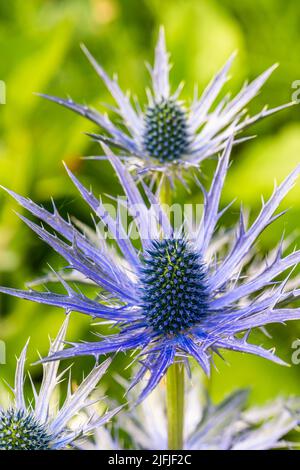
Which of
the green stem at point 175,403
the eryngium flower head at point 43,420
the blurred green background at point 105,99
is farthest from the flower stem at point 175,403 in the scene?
the blurred green background at point 105,99

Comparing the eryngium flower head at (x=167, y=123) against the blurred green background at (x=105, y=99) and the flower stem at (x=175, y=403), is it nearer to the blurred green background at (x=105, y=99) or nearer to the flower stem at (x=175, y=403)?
the flower stem at (x=175, y=403)

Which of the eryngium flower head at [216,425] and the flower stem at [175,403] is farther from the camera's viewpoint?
the eryngium flower head at [216,425]

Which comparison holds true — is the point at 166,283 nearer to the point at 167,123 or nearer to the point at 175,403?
the point at 175,403


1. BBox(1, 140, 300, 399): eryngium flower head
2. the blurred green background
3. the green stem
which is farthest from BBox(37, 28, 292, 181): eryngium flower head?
the blurred green background

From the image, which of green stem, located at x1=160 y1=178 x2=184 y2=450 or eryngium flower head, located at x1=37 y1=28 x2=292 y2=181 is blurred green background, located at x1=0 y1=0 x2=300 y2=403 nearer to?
eryngium flower head, located at x1=37 y1=28 x2=292 y2=181

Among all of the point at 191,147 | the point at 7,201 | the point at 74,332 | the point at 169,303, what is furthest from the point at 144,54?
the point at 169,303

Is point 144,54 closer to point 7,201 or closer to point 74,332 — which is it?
point 7,201
